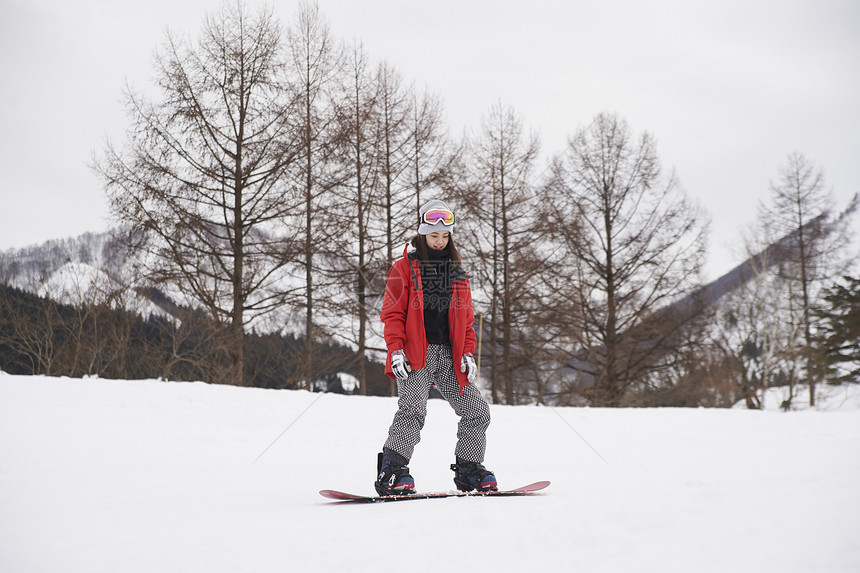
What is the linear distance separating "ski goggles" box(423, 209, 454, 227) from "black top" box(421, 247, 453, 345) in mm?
270

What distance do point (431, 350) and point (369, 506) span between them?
40.4 inches

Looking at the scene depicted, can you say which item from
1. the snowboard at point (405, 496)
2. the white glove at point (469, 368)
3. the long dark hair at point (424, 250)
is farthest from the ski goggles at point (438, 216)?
the snowboard at point (405, 496)

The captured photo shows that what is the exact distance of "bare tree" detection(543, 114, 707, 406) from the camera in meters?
14.8

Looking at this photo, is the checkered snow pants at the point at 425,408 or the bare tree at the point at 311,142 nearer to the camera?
the checkered snow pants at the point at 425,408

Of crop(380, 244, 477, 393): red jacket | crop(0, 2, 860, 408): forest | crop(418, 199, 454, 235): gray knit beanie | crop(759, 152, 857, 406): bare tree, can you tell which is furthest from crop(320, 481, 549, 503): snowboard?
crop(759, 152, 857, 406): bare tree

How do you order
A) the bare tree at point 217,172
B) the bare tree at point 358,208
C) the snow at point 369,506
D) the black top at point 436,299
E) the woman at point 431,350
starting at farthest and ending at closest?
the bare tree at point 358,208
the bare tree at point 217,172
the black top at point 436,299
the woman at point 431,350
the snow at point 369,506

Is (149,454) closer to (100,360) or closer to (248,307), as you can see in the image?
(248,307)

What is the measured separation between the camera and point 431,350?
11.5 feet

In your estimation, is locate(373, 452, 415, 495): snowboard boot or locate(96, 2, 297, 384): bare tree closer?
locate(373, 452, 415, 495): snowboard boot

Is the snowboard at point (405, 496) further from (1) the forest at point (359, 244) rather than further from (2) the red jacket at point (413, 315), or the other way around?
(1) the forest at point (359, 244)

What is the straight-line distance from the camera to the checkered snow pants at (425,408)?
3396 mm

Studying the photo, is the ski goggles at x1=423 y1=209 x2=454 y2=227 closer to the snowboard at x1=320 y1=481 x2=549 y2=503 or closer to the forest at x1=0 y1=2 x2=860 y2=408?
the snowboard at x1=320 y1=481 x2=549 y2=503

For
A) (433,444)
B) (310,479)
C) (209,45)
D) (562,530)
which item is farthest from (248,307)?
(562,530)

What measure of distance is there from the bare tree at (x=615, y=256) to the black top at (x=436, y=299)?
36.5 ft
